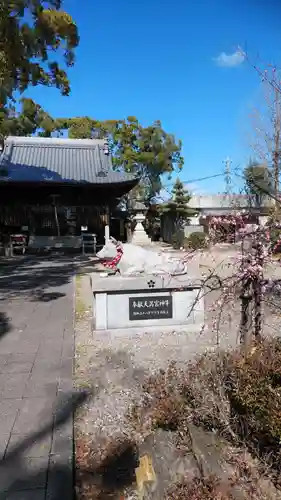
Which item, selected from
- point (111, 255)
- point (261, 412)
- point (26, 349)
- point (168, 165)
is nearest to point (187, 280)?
point (26, 349)

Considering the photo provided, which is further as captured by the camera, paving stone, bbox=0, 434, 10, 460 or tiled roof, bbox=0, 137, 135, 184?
tiled roof, bbox=0, 137, 135, 184

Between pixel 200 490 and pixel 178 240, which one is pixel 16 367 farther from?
pixel 178 240

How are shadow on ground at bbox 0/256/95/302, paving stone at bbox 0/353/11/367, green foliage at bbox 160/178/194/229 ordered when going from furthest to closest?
1. green foliage at bbox 160/178/194/229
2. shadow on ground at bbox 0/256/95/302
3. paving stone at bbox 0/353/11/367

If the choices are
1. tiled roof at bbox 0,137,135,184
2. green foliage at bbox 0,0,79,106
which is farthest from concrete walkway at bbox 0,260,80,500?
tiled roof at bbox 0,137,135,184

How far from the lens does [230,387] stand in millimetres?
2287

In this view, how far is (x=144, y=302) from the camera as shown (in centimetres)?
510

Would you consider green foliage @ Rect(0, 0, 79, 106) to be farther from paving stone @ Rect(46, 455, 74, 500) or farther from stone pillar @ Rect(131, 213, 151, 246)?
stone pillar @ Rect(131, 213, 151, 246)

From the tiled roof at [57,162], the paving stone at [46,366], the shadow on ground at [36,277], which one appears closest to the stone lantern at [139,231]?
the tiled roof at [57,162]

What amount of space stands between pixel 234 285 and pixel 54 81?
9.16 m

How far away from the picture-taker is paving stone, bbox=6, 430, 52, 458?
2492mm

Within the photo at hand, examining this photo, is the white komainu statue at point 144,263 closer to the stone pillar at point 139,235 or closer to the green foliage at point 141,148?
the stone pillar at point 139,235

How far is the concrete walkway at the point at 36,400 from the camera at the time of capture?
2.24 meters

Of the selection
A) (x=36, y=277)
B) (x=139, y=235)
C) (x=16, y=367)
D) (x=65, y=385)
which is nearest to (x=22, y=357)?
→ (x=16, y=367)

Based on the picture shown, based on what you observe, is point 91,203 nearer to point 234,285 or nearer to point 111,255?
point 111,255
